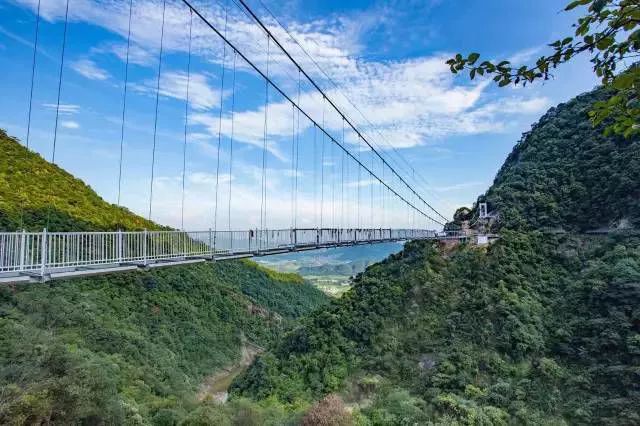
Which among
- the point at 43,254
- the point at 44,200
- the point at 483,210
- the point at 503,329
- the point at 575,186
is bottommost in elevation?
the point at 503,329

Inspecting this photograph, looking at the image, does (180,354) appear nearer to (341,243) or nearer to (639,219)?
(341,243)

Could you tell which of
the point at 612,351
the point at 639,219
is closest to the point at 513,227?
the point at 639,219

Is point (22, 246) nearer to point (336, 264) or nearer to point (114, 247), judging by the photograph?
point (114, 247)

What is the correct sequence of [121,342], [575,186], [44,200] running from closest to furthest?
[121,342] → [575,186] → [44,200]

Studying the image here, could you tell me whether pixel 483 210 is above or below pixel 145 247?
above

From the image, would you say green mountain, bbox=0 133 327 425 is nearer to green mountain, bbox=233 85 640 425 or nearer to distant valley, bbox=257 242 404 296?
green mountain, bbox=233 85 640 425

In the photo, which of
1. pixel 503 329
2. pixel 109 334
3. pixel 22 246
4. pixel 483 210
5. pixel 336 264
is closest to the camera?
pixel 22 246

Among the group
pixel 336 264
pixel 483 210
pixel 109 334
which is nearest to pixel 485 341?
pixel 483 210
